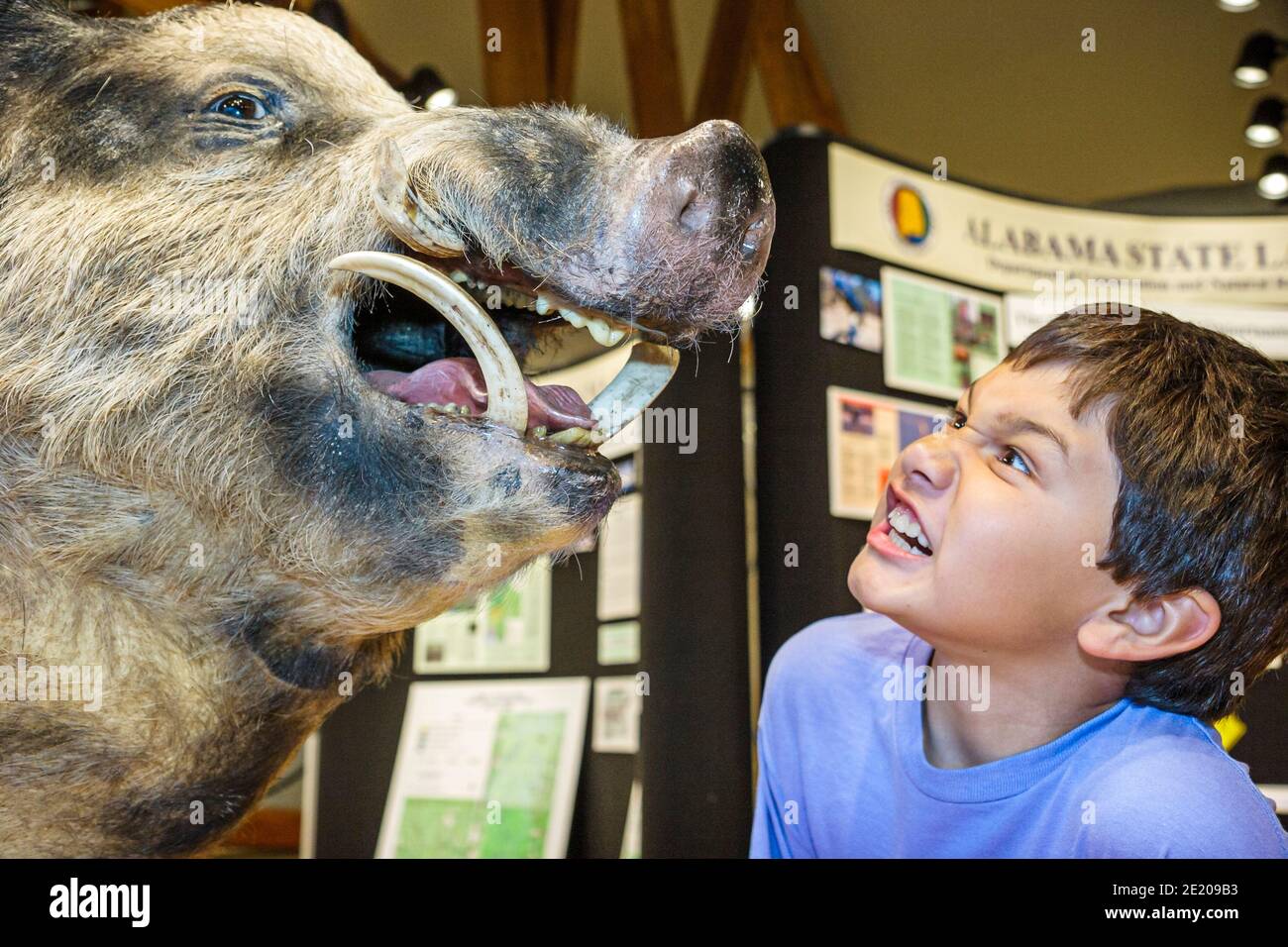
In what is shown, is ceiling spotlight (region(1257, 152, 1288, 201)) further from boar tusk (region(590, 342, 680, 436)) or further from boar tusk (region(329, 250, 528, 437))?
boar tusk (region(329, 250, 528, 437))

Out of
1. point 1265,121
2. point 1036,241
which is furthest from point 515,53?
point 1265,121

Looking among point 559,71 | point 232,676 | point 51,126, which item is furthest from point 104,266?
point 559,71

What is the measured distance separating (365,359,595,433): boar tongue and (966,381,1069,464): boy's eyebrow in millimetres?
382

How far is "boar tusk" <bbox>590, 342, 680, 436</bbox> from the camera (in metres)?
0.91

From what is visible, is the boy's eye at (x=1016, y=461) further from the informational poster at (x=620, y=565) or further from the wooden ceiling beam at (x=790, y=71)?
the informational poster at (x=620, y=565)

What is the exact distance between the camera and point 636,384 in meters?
0.92

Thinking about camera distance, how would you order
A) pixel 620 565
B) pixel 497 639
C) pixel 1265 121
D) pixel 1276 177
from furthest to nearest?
pixel 1276 177, pixel 497 639, pixel 1265 121, pixel 620 565

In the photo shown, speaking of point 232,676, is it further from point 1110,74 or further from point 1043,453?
point 1110,74

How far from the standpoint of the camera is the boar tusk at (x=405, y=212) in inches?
32.2

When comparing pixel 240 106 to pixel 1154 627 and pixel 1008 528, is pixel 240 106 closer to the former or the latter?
pixel 1008 528

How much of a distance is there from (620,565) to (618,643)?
186mm

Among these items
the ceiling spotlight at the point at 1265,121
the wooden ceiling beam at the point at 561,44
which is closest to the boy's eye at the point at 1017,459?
the wooden ceiling beam at the point at 561,44

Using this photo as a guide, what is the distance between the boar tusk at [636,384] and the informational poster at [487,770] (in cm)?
184

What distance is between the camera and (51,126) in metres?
0.91
